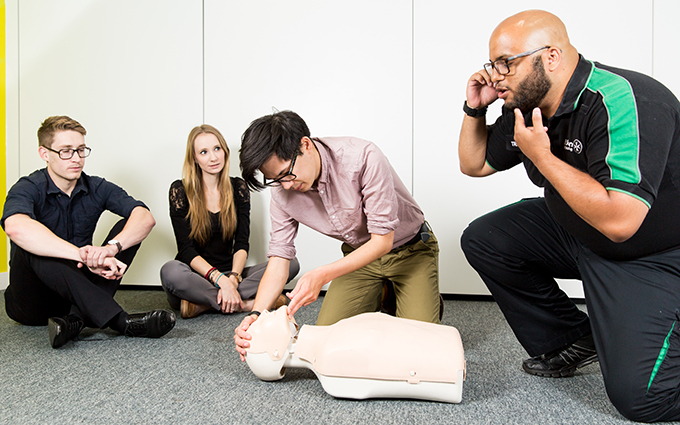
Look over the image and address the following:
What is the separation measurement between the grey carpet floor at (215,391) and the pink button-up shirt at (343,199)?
1.50 ft

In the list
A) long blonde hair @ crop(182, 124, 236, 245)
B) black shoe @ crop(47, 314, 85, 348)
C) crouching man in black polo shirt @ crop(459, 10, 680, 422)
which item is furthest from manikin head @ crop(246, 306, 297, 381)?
long blonde hair @ crop(182, 124, 236, 245)

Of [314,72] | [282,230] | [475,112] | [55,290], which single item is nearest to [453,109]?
[314,72]

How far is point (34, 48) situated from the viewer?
3.31m

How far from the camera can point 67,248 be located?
6.42 feet

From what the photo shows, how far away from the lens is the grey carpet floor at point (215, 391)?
118 centimetres

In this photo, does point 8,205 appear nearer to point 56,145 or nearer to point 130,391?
point 56,145

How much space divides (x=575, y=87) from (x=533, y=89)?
98 mm

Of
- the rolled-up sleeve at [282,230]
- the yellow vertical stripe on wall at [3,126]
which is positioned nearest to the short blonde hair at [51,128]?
the rolled-up sleeve at [282,230]

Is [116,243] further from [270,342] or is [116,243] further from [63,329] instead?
[270,342]

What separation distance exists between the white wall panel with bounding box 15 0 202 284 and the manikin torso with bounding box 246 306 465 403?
2.11m

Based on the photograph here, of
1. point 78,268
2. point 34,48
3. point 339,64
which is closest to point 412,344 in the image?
point 78,268

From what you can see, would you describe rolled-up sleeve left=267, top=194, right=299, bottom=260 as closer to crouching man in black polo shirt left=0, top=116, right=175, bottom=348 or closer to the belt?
the belt

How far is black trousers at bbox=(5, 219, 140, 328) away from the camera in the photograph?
6.23 ft

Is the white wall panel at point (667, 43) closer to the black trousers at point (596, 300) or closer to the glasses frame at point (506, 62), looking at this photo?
the black trousers at point (596, 300)
